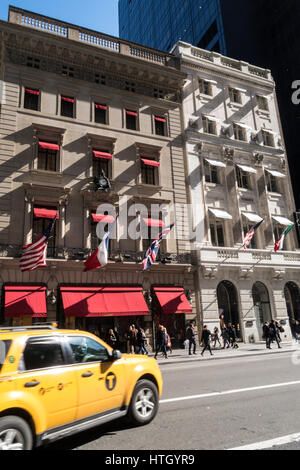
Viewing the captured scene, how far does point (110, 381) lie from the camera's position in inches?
224

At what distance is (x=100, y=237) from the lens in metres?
21.6

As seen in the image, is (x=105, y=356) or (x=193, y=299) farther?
(x=193, y=299)

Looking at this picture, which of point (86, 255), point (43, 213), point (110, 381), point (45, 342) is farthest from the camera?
point (86, 255)

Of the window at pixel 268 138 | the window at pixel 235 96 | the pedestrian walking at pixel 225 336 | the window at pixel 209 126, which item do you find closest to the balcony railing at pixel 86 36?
the window at pixel 209 126

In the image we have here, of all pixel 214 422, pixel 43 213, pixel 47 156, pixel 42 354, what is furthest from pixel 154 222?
pixel 42 354

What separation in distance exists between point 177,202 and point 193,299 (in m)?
7.46

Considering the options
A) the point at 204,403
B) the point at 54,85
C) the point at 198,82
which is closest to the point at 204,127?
the point at 198,82

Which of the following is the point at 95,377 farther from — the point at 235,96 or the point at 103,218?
the point at 235,96

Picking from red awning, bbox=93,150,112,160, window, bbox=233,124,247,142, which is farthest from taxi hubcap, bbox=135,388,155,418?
window, bbox=233,124,247,142

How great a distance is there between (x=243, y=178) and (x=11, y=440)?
27.9 metres

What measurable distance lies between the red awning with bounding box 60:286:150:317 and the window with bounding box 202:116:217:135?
1577 cm

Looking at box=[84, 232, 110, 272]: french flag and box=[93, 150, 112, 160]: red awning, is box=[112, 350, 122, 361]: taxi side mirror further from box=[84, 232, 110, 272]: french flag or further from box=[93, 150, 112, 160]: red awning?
box=[93, 150, 112, 160]: red awning
